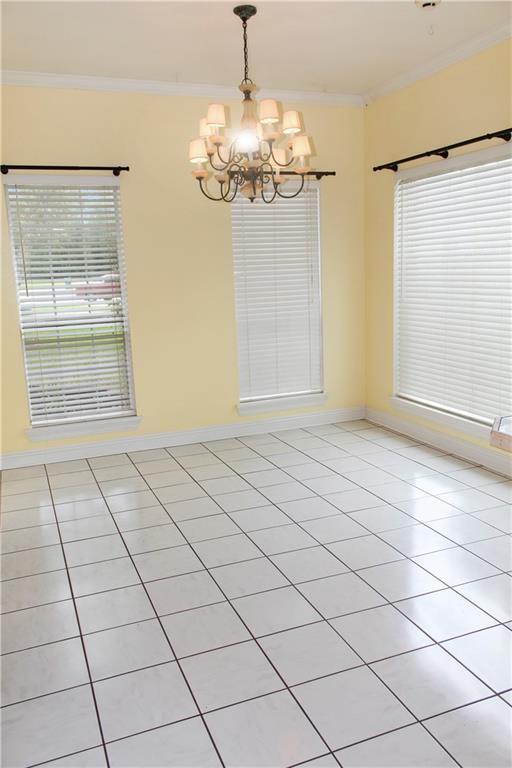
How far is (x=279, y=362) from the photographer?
5.32 metres

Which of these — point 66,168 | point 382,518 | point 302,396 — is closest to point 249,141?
point 66,168

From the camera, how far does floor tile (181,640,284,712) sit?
213 cm

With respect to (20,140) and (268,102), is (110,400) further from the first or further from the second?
(268,102)

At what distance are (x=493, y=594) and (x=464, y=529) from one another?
655 millimetres

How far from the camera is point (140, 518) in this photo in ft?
11.9

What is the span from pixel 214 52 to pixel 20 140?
1502 millimetres

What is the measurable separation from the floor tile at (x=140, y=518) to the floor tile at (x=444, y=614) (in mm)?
1527

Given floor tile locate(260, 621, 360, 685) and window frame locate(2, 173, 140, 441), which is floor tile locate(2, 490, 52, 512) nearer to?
window frame locate(2, 173, 140, 441)

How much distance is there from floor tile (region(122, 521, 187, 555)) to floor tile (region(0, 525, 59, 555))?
41cm

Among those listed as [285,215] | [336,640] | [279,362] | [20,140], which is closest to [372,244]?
[285,215]

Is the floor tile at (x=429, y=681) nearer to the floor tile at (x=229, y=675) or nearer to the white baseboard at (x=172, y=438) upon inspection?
the floor tile at (x=229, y=675)

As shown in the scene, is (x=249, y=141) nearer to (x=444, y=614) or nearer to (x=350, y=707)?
(x=444, y=614)

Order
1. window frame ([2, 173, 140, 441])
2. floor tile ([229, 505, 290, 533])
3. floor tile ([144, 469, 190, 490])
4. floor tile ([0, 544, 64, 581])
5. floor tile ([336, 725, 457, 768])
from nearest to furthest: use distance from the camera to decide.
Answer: floor tile ([336, 725, 457, 768]), floor tile ([0, 544, 64, 581]), floor tile ([229, 505, 290, 533]), floor tile ([144, 469, 190, 490]), window frame ([2, 173, 140, 441])

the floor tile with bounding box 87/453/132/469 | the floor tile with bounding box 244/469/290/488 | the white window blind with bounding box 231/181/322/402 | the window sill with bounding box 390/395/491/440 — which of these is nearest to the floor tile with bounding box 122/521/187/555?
the floor tile with bounding box 244/469/290/488
